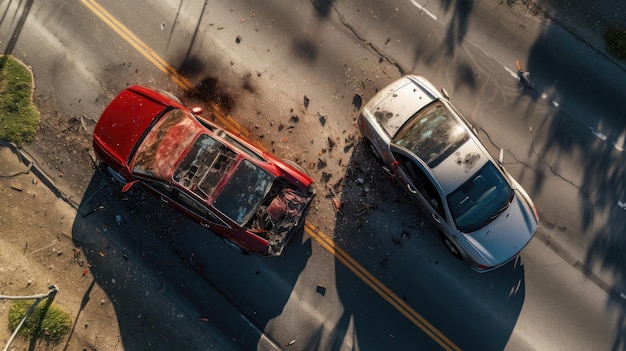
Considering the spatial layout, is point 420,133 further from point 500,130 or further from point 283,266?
point 283,266

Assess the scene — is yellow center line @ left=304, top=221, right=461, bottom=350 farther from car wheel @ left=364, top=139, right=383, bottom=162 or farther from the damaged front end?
car wheel @ left=364, top=139, right=383, bottom=162

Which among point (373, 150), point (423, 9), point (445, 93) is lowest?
point (373, 150)

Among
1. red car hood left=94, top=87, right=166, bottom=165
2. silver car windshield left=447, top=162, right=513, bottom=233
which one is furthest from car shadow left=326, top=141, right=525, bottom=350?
red car hood left=94, top=87, right=166, bottom=165

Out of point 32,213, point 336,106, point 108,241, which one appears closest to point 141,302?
point 108,241

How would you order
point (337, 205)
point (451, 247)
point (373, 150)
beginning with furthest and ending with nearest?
1. point (337, 205)
2. point (373, 150)
3. point (451, 247)

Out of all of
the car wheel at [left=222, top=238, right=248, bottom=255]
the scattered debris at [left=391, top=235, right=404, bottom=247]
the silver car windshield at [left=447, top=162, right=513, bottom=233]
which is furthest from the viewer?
the scattered debris at [left=391, top=235, right=404, bottom=247]

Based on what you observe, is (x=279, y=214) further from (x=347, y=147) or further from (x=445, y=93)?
(x=445, y=93)

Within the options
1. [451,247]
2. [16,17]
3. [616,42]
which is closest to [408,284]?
[451,247]
